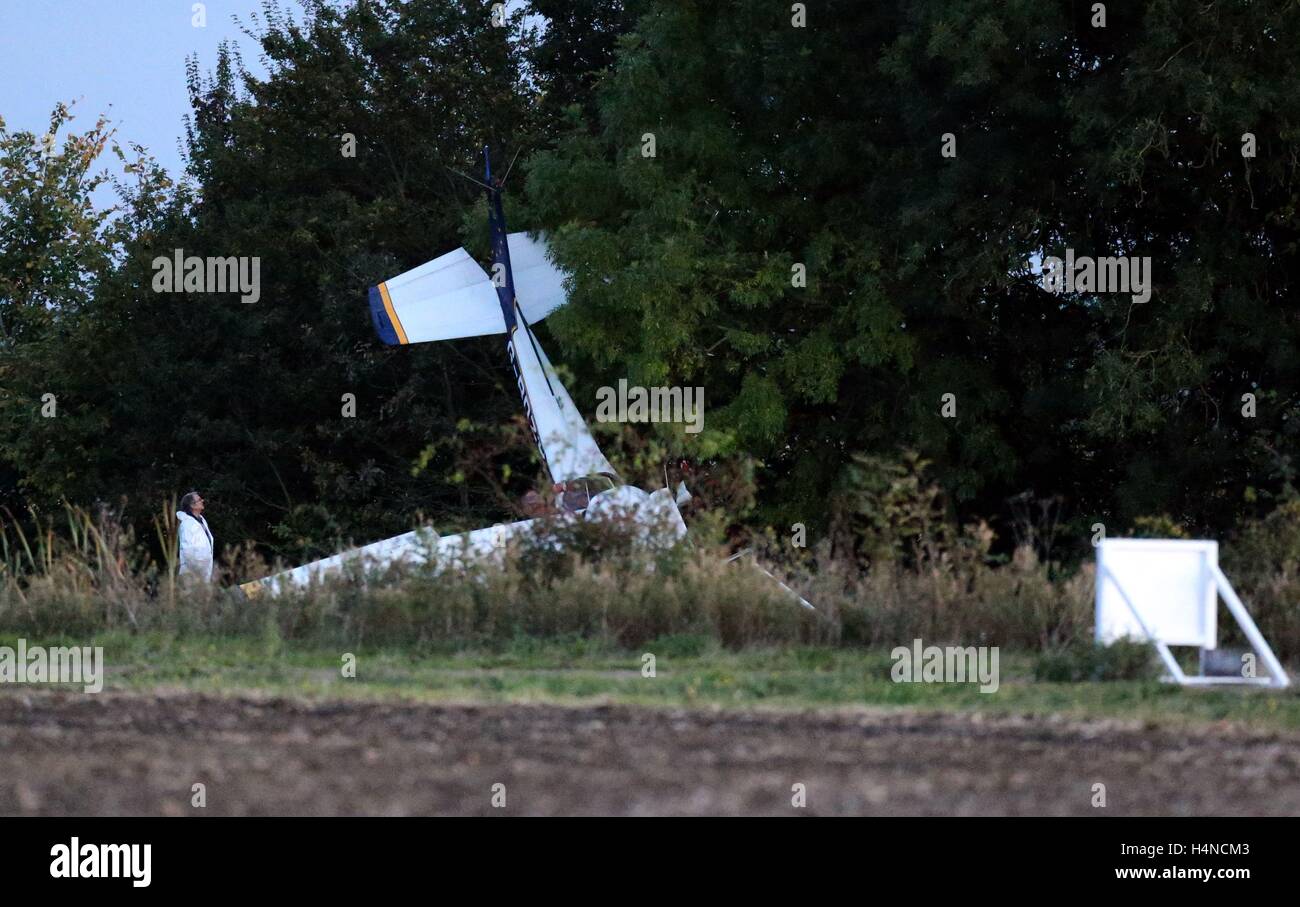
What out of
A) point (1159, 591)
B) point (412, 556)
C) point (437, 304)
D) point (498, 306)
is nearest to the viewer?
point (1159, 591)

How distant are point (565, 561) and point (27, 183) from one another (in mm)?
39286

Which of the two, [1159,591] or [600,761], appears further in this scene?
[1159,591]

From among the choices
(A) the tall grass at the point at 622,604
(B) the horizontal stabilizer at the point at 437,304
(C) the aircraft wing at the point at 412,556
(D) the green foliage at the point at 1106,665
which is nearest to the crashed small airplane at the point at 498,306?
(B) the horizontal stabilizer at the point at 437,304

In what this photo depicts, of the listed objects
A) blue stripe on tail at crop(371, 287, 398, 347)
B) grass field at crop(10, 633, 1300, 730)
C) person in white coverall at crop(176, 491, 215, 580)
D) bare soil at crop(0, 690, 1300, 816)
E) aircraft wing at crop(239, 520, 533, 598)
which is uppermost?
blue stripe on tail at crop(371, 287, 398, 347)

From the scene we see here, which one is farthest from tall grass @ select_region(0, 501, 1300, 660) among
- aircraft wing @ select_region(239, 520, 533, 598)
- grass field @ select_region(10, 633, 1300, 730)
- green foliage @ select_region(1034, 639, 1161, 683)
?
green foliage @ select_region(1034, 639, 1161, 683)

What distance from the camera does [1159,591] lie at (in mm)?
9336

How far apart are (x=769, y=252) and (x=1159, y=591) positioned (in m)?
18.8

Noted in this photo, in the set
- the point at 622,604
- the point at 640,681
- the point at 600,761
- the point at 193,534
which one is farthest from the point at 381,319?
the point at 600,761

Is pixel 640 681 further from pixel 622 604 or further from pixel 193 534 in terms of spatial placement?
pixel 193 534

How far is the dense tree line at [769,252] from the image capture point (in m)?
23.1

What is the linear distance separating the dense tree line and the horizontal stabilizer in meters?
1.38

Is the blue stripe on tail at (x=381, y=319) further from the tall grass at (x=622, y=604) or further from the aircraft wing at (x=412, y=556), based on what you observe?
the tall grass at (x=622, y=604)

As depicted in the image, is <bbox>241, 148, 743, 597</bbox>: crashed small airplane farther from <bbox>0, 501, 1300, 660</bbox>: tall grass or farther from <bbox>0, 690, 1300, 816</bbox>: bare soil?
<bbox>0, 690, 1300, 816</bbox>: bare soil

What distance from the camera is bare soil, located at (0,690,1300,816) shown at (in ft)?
17.8
